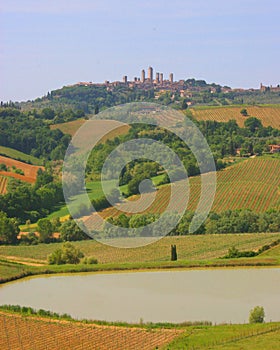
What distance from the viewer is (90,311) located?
20812mm

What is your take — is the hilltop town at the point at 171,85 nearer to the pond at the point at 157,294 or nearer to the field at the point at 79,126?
the field at the point at 79,126

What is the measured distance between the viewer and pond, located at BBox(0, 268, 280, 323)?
20.2m

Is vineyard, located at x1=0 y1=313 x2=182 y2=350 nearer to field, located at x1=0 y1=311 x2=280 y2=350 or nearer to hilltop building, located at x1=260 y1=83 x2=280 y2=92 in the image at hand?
field, located at x1=0 y1=311 x2=280 y2=350

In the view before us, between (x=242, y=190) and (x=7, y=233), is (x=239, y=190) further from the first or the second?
(x=7, y=233)

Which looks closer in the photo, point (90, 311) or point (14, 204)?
point (90, 311)

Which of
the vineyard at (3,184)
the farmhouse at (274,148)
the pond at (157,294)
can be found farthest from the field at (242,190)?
the pond at (157,294)

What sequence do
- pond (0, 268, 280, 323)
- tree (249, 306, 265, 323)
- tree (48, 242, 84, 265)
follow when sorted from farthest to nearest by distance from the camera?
tree (48, 242, 84, 265) → pond (0, 268, 280, 323) → tree (249, 306, 265, 323)

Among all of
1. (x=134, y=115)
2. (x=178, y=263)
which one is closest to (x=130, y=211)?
(x=178, y=263)

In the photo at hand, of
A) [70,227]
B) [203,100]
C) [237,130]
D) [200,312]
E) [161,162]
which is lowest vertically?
[200,312]

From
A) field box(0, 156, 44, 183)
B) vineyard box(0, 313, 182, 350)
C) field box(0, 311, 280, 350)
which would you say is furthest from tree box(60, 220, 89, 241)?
field box(0, 156, 44, 183)

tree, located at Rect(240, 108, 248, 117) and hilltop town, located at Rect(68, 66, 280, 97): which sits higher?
hilltop town, located at Rect(68, 66, 280, 97)

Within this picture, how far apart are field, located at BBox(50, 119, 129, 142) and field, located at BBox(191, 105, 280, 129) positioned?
47.5 ft

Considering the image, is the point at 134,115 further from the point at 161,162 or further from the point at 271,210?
the point at 271,210

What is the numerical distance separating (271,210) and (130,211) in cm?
866
